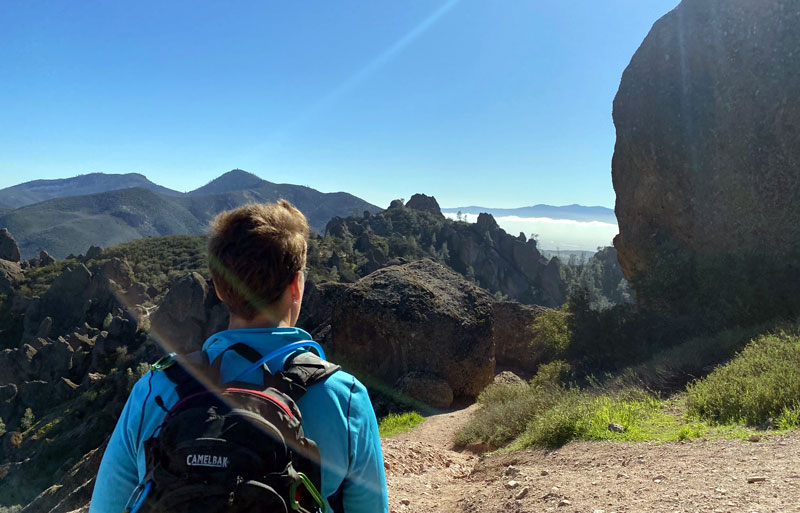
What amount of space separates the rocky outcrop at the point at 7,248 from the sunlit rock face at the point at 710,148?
55443 millimetres

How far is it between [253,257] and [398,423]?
911cm

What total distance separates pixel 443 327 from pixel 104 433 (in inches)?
596

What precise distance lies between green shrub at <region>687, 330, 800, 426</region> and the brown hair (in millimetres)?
5471

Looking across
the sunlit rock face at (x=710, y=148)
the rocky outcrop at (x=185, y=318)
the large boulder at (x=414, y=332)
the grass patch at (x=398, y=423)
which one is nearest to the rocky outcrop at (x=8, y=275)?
the rocky outcrop at (x=185, y=318)

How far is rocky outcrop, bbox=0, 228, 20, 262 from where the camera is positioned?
48250mm

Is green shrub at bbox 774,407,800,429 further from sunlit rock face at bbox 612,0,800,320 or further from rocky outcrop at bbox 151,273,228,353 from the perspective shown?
rocky outcrop at bbox 151,273,228,353

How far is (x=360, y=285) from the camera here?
13.8 metres

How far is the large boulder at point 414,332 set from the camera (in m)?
12.7

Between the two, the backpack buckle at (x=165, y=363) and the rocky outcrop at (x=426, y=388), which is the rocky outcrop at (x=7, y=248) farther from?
the backpack buckle at (x=165, y=363)

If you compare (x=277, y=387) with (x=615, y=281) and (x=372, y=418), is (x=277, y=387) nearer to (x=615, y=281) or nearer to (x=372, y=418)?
(x=372, y=418)

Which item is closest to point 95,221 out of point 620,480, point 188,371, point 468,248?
point 468,248

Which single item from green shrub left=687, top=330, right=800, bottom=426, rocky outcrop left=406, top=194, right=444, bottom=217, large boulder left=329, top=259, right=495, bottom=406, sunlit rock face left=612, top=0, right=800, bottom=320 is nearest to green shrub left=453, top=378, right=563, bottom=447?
green shrub left=687, top=330, right=800, bottom=426

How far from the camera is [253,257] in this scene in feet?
5.16

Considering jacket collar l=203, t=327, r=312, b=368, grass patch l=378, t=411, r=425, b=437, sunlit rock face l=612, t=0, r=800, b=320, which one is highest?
sunlit rock face l=612, t=0, r=800, b=320
